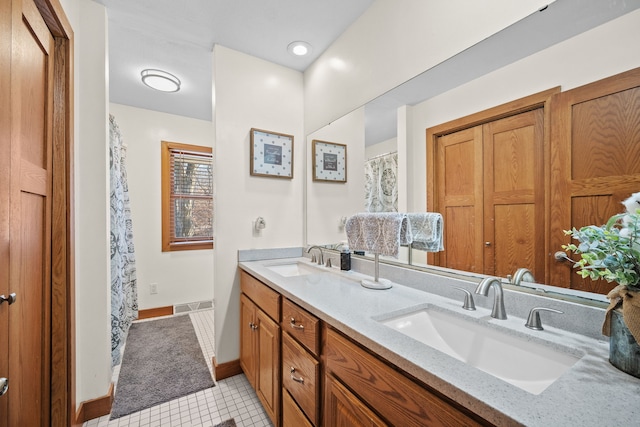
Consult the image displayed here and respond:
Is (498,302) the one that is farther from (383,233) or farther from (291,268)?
(291,268)

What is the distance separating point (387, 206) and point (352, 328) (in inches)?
33.1

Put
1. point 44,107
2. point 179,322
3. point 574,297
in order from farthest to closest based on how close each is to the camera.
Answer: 1. point 179,322
2. point 44,107
3. point 574,297

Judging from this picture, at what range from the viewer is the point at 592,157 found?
0.81 meters

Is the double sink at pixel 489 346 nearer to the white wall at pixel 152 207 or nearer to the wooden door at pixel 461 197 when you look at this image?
the wooden door at pixel 461 197

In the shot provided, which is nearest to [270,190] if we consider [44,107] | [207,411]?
[44,107]

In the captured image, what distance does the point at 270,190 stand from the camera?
2.19 meters

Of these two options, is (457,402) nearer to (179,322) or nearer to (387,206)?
(387,206)

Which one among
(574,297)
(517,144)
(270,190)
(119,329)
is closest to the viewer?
(574,297)

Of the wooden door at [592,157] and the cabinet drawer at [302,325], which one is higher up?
the wooden door at [592,157]

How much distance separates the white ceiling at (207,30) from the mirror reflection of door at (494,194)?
117cm

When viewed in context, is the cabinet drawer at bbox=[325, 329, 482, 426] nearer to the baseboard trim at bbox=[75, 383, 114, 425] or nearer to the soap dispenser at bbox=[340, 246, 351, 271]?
the soap dispenser at bbox=[340, 246, 351, 271]

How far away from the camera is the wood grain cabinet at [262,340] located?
4.54 feet

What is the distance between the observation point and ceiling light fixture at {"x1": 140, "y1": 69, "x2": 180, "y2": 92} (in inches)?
90.7

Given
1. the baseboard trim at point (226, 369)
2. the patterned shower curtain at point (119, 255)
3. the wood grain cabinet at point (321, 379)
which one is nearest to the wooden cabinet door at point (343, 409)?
the wood grain cabinet at point (321, 379)
